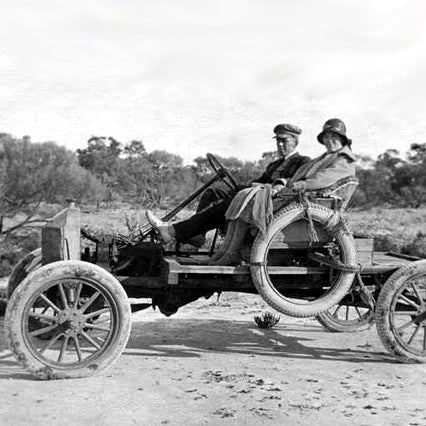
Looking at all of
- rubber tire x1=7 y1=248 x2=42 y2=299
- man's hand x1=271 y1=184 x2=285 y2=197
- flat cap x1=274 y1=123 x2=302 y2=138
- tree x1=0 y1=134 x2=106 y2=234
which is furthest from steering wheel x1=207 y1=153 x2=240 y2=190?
tree x1=0 y1=134 x2=106 y2=234

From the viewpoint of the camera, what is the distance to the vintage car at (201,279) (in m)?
5.38

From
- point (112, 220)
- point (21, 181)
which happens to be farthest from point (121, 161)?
point (21, 181)

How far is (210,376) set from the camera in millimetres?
5688

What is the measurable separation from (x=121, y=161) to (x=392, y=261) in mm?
34359

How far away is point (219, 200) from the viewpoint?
645cm

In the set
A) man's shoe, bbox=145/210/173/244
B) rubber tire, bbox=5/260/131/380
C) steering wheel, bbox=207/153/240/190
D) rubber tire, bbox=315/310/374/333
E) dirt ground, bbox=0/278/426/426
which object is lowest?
dirt ground, bbox=0/278/426/426

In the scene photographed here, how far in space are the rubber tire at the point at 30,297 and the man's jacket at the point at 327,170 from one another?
6.47 ft

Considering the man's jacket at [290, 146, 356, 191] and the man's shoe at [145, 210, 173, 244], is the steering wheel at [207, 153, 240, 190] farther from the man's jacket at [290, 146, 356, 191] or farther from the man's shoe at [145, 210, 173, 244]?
the man's shoe at [145, 210, 173, 244]

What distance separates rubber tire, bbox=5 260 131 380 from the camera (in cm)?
525

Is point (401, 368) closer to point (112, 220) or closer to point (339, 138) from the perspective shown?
point (339, 138)

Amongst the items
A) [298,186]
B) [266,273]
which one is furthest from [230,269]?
[298,186]

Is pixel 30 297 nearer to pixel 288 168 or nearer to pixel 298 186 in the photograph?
pixel 298 186

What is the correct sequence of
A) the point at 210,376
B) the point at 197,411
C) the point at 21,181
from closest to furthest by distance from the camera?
the point at 197,411 < the point at 210,376 < the point at 21,181

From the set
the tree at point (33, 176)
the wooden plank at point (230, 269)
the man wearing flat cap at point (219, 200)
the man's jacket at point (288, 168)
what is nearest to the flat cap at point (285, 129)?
the man wearing flat cap at point (219, 200)
